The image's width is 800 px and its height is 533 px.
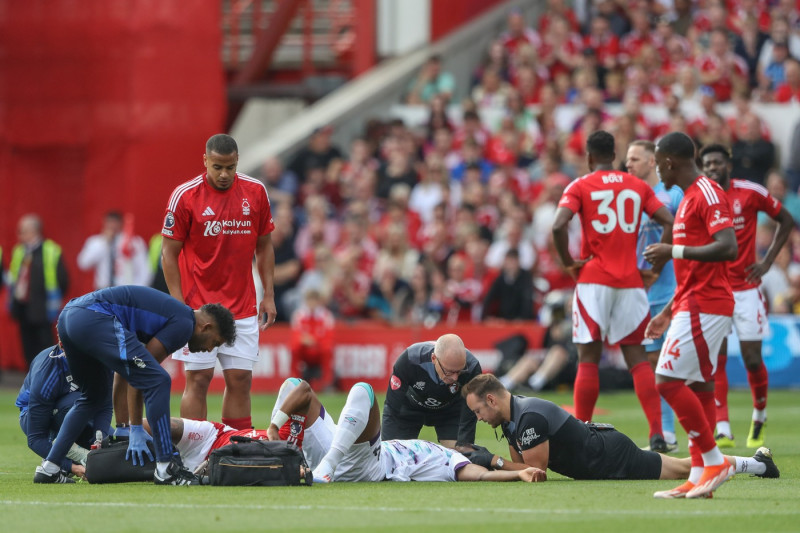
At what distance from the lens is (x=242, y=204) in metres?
11.5

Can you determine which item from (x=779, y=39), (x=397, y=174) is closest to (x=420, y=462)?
(x=397, y=174)

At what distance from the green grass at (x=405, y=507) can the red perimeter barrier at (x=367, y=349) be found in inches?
377

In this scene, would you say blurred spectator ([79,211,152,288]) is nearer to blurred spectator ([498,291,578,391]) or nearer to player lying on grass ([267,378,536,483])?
blurred spectator ([498,291,578,391])

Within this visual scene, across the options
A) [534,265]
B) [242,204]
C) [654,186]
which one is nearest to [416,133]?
[534,265]

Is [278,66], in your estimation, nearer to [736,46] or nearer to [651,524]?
[736,46]

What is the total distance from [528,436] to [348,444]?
1258 mm

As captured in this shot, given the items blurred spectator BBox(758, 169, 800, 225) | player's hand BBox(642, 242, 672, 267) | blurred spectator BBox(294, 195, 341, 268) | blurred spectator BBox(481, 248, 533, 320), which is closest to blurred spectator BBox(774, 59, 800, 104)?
blurred spectator BBox(758, 169, 800, 225)

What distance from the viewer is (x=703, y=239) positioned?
9.55 m

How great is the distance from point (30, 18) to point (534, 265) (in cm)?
1005

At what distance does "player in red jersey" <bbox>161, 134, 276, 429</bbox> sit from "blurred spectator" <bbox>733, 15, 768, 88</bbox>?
14.0 meters

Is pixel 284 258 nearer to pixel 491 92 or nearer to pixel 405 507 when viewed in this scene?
pixel 491 92

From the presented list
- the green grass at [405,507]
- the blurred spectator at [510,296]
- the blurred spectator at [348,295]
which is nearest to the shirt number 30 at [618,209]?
the green grass at [405,507]

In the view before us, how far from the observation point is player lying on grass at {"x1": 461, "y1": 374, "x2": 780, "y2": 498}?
10.1 m

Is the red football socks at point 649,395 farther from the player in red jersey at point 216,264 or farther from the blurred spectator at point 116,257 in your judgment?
the blurred spectator at point 116,257
